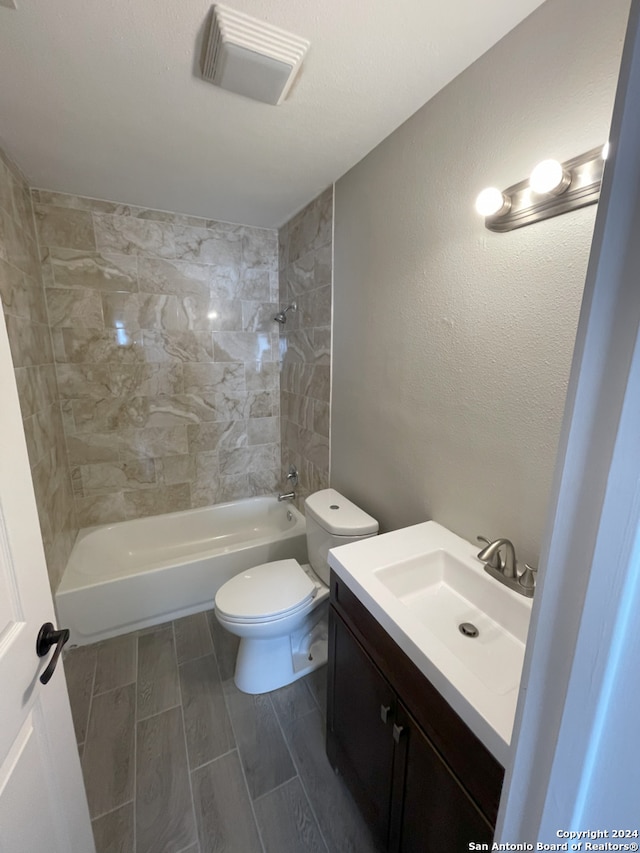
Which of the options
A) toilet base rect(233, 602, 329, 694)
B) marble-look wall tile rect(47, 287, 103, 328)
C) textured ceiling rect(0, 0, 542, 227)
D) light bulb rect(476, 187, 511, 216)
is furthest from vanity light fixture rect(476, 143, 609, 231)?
marble-look wall tile rect(47, 287, 103, 328)

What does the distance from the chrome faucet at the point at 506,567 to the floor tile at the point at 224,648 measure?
141cm

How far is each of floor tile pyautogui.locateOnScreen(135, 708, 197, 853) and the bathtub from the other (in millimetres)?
640

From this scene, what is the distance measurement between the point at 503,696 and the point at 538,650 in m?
0.45

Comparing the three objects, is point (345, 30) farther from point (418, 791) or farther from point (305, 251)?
point (418, 791)

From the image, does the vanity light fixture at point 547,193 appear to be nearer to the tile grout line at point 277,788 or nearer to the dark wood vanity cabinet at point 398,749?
the dark wood vanity cabinet at point 398,749

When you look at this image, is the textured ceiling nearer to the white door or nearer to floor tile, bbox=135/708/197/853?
the white door

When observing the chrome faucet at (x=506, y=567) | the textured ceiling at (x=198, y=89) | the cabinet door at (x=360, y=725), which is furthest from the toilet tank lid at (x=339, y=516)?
the textured ceiling at (x=198, y=89)

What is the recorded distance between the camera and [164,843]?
1.12m

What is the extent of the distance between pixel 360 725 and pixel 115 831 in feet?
2.92

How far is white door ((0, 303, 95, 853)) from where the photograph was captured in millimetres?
628

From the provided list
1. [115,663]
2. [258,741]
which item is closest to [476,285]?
[258,741]

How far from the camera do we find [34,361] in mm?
1776

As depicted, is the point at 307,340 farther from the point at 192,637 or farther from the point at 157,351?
the point at 192,637

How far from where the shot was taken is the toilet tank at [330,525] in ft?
5.25
